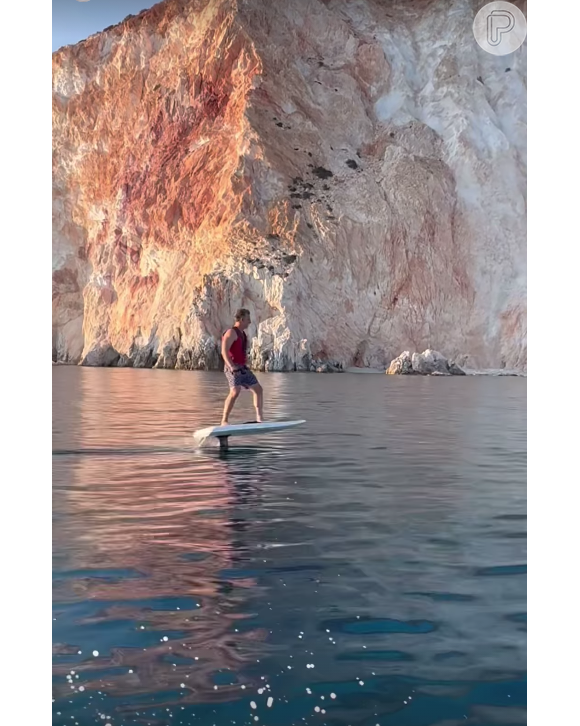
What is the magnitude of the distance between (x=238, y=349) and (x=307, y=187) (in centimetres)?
6109

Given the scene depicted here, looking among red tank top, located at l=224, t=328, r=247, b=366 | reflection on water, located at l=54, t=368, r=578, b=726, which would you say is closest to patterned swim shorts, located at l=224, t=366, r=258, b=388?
red tank top, located at l=224, t=328, r=247, b=366

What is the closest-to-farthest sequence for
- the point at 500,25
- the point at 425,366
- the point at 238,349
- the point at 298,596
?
1. the point at 298,596
2. the point at 500,25
3. the point at 238,349
4. the point at 425,366

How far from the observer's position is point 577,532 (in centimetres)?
700

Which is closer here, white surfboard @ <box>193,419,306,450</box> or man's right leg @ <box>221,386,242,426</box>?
white surfboard @ <box>193,419,306,450</box>

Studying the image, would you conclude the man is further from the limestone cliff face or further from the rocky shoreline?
the limestone cliff face

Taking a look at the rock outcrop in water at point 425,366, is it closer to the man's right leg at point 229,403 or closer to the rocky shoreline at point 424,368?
the rocky shoreline at point 424,368

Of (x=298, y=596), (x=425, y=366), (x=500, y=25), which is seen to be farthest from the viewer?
(x=425, y=366)

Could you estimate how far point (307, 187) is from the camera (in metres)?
74.2

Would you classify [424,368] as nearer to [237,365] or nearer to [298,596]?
[237,365]

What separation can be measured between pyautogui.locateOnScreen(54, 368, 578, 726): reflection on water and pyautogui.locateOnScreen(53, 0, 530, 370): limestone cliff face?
54292 mm

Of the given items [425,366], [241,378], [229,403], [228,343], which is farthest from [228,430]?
[425,366]

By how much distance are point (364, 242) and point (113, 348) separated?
2506 centimetres

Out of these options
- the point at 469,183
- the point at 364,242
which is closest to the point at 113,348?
the point at 364,242

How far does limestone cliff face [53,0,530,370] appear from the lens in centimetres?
6912
